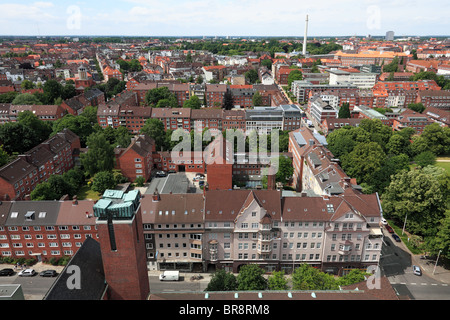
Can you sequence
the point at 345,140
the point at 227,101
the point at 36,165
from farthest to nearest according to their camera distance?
the point at 227,101, the point at 345,140, the point at 36,165

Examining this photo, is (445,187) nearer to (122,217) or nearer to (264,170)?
(264,170)

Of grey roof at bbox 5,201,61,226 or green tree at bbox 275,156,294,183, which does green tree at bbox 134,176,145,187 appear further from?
green tree at bbox 275,156,294,183

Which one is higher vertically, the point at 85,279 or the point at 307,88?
the point at 307,88

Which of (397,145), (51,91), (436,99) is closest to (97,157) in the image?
(397,145)

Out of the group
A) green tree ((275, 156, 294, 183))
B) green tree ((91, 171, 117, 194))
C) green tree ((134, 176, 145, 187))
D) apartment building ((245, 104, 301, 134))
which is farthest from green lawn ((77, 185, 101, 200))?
apartment building ((245, 104, 301, 134))

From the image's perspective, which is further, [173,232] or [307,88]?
[307,88]

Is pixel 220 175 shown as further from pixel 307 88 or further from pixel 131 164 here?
pixel 307 88

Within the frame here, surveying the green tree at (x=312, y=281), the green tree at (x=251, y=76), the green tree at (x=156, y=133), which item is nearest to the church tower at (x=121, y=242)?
the green tree at (x=312, y=281)

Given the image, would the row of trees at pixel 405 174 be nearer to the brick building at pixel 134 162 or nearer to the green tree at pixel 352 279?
the green tree at pixel 352 279
